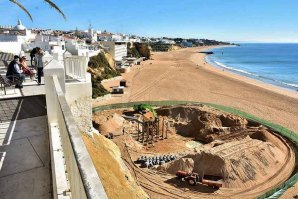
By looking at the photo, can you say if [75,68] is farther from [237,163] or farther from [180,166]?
[237,163]

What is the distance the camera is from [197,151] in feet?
60.1

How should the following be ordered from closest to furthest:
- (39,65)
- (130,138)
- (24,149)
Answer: (24,149)
(39,65)
(130,138)

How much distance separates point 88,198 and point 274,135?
23.3 metres

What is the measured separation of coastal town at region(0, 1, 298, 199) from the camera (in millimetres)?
4386

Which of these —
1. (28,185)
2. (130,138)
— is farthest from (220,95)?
(28,185)

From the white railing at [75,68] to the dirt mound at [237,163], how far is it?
10150mm

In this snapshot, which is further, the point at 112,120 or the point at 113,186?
the point at 112,120

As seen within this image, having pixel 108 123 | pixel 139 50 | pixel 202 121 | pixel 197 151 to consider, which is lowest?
pixel 197 151

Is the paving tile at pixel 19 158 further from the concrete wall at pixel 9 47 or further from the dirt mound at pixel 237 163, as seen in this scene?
the concrete wall at pixel 9 47

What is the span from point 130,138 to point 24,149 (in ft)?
51.2

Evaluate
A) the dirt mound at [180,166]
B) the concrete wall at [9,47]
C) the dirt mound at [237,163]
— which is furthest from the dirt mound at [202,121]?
the concrete wall at [9,47]

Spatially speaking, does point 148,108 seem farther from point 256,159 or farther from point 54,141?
point 54,141

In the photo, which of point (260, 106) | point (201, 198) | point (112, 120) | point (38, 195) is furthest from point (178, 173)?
point (260, 106)

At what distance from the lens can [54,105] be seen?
6.28 m
